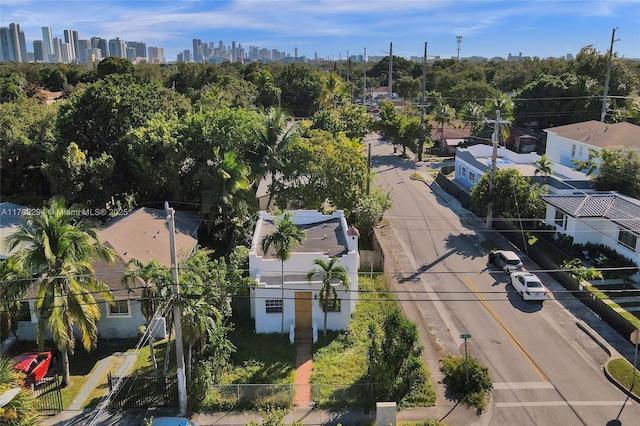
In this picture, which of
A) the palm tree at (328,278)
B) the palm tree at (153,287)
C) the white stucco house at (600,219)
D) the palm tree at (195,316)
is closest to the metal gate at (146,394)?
the palm tree at (195,316)

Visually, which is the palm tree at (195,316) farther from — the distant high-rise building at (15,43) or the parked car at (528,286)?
the distant high-rise building at (15,43)

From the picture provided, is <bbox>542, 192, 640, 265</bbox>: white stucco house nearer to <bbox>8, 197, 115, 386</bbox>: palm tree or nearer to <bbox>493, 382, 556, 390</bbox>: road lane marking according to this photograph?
<bbox>493, 382, 556, 390</bbox>: road lane marking

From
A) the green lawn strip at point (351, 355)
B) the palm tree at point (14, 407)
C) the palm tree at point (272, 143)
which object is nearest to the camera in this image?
the palm tree at point (14, 407)

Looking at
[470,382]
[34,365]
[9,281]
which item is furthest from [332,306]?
[9,281]

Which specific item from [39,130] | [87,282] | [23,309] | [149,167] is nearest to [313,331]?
[87,282]

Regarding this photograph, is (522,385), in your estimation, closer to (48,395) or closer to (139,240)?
(48,395)

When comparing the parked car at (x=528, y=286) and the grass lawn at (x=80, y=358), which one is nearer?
the grass lawn at (x=80, y=358)

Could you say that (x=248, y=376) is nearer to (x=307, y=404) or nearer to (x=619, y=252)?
(x=307, y=404)
